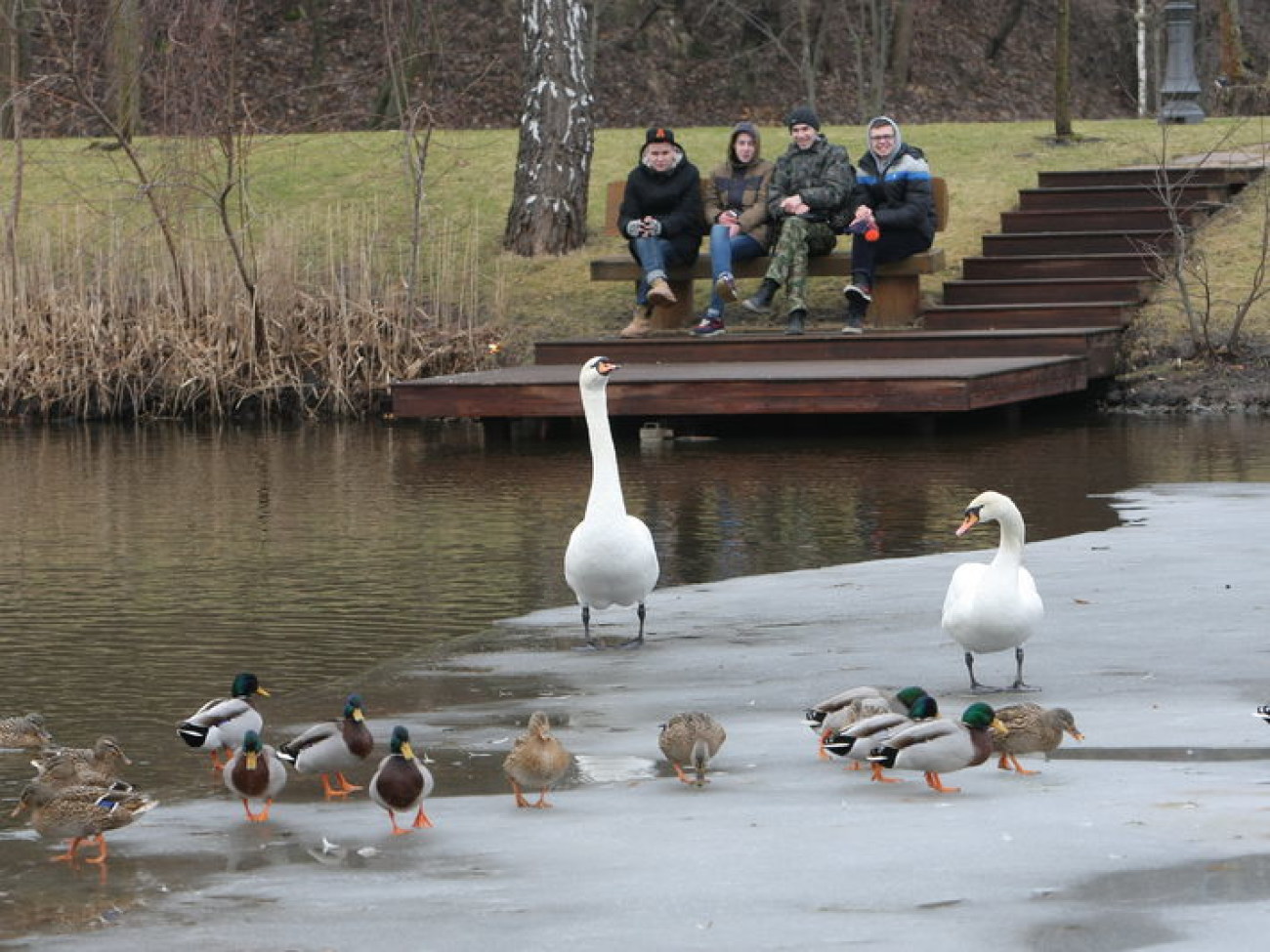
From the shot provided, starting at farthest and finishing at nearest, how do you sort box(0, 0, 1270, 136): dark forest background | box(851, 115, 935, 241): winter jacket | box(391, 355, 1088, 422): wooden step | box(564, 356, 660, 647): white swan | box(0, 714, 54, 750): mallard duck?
box(0, 0, 1270, 136): dark forest background
box(851, 115, 935, 241): winter jacket
box(391, 355, 1088, 422): wooden step
box(564, 356, 660, 647): white swan
box(0, 714, 54, 750): mallard duck

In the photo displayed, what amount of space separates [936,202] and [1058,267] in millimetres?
1566

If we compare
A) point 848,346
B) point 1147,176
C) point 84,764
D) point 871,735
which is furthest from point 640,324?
point 84,764

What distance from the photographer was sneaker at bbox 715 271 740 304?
20.8 metres

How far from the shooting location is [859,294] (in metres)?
20.7

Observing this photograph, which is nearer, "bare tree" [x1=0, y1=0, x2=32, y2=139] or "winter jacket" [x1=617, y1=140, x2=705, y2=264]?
"winter jacket" [x1=617, y1=140, x2=705, y2=264]

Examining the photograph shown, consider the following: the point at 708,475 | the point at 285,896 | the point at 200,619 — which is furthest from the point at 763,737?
the point at 708,475

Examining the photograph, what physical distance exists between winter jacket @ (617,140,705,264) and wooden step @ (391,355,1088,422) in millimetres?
1546

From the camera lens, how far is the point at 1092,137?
2669cm

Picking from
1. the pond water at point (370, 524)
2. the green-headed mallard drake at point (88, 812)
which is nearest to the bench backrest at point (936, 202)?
the pond water at point (370, 524)

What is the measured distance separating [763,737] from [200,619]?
421 cm

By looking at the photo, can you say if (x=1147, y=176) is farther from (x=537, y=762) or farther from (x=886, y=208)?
(x=537, y=762)

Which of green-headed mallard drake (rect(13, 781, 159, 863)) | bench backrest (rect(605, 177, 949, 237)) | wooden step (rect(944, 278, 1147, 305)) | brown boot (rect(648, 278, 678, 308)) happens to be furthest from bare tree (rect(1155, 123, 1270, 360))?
green-headed mallard drake (rect(13, 781, 159, 863))

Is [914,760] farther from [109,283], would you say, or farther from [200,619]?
[109,283]

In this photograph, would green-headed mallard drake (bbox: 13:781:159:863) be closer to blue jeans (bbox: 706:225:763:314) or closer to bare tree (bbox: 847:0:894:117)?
blue jeans (bbox: 706:225:763:314)
